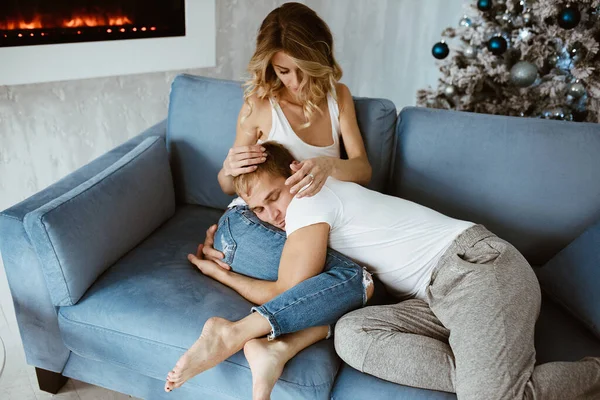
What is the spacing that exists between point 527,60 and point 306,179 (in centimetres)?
147

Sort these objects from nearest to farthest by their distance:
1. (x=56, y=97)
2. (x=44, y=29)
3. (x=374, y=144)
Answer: (x=374, y=144), (x=44, y=29), (x=56, y=97)

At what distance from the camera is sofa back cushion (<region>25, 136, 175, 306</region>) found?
4.79ft

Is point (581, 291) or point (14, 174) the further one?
point (14, 174)

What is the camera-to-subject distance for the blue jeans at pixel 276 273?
1373 millimetres

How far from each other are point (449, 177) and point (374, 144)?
0.28 m

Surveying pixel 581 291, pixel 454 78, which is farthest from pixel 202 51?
pixel 581 291

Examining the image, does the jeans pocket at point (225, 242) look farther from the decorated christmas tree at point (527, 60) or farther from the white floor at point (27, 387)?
the decorated christmas tree at point (527, 60)

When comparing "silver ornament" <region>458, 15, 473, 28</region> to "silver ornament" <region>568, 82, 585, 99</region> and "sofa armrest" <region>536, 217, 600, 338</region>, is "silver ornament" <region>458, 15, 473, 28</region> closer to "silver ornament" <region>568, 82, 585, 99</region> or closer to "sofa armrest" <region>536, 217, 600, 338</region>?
"silver ornament" <region>568, 82, 585, 99</region>

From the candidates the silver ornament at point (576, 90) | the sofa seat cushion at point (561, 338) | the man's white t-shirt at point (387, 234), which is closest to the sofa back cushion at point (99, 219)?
the man's white t-shirt at point (387, 234)

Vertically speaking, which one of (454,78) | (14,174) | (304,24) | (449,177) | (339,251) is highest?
(304,24)

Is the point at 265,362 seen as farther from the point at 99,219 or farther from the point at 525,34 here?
the point at 525,34

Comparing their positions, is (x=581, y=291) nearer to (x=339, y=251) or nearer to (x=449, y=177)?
(x=449, y=177)

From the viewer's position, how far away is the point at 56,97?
261 cm

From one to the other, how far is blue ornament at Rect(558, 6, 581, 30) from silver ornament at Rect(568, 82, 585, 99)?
10.4 inches
